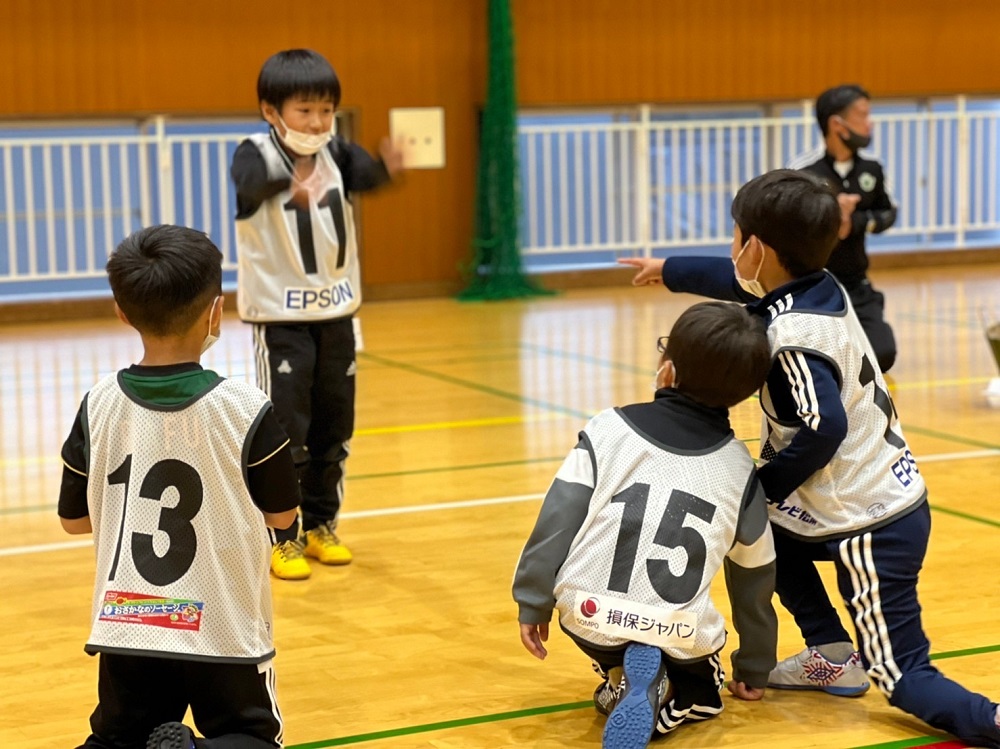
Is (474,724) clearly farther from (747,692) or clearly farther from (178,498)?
(178,498)

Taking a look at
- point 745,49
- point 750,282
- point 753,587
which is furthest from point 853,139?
point 745,49

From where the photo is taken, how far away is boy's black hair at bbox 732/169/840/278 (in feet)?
9.37

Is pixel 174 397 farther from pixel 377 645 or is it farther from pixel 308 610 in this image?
pixel 308 610

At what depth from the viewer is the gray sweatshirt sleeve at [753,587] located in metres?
2.83

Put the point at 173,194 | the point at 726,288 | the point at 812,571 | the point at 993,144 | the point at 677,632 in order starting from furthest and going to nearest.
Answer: the point at 993,144 → the point at 173,194 → the point at 726,288 → the point at 812,571 → the point at 677,632

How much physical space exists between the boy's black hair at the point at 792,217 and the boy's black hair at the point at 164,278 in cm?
105

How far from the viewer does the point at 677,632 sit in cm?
272

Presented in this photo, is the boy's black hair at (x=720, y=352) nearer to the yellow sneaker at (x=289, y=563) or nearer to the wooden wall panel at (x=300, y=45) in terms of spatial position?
the yellow sneaker at (x=289, y=563)

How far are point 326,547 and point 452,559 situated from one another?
13.9 inches

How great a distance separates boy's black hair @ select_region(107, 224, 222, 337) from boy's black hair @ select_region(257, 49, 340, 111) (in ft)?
5.64

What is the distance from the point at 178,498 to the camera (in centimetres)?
237

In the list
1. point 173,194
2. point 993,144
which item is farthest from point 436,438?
point 993,144

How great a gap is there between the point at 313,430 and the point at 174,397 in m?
1.94

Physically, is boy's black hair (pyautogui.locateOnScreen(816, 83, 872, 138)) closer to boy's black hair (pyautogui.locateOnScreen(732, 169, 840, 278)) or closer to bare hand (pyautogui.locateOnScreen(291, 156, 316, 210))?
bare hand (pyautogui.locateOnScreen(291, 156, 316, 210))
